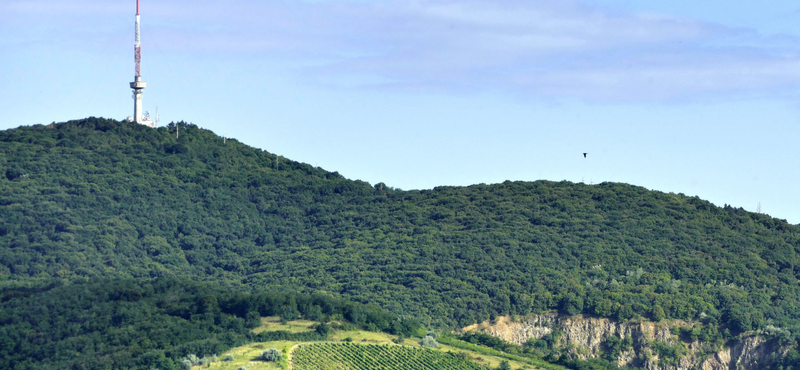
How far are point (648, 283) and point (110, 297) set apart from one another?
176 ft

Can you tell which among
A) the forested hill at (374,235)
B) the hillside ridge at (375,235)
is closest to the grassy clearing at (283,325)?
the hillside ridge at (375,235)

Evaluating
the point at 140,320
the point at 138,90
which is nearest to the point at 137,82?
the point at 138,90

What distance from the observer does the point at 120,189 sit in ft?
536

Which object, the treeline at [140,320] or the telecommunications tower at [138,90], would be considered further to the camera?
the telecommunications tower at [138,90]

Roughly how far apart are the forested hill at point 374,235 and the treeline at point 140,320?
1483 centimetres

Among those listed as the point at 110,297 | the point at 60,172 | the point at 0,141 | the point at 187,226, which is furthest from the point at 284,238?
the point at 110,297

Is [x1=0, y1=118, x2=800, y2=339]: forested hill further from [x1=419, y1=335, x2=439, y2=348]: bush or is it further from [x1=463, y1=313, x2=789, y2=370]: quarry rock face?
[x1=419, y1=335, x2=439, y2=348]: bush

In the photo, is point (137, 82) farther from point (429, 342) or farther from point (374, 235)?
point (429, 342)

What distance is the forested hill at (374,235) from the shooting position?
131000 mm

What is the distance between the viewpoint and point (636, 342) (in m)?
124

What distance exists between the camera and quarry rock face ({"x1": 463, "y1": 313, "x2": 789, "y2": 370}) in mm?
122312

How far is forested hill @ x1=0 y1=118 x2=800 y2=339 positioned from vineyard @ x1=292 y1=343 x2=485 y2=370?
60.8 feet

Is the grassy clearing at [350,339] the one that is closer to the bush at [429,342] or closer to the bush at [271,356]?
the bush at [429,342]

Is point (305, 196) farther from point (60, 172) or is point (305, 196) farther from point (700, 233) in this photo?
point (700, 233)
